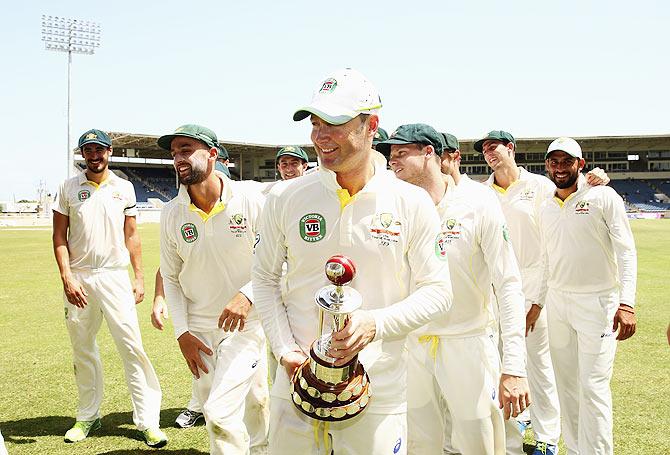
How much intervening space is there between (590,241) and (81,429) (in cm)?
476

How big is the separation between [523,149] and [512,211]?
210 feet

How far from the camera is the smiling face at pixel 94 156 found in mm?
5648

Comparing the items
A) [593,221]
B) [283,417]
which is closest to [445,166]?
[593,221]

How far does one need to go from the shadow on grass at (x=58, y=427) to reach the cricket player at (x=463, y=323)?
2.31m

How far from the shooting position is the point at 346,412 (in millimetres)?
2311

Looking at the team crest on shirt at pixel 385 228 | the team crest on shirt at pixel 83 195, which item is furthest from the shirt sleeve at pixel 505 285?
the team crest on shirt at pixel 83 195

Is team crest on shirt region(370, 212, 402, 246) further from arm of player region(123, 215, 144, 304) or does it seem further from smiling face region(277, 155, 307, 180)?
smiling face region(277, 155, 307, 180)

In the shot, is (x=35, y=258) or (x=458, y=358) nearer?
(x=458, y=358)

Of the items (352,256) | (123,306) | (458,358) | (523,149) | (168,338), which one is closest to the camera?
(352,256)

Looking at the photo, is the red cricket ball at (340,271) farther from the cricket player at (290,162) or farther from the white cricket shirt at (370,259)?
the cricket player at (290,162)

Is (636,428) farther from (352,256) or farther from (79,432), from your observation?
(79,432)

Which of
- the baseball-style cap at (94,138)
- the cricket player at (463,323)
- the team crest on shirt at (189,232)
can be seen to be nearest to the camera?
the cricket player at (463,323)

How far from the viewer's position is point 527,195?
19.0 ft

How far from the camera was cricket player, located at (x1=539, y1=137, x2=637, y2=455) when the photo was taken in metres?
4.48
